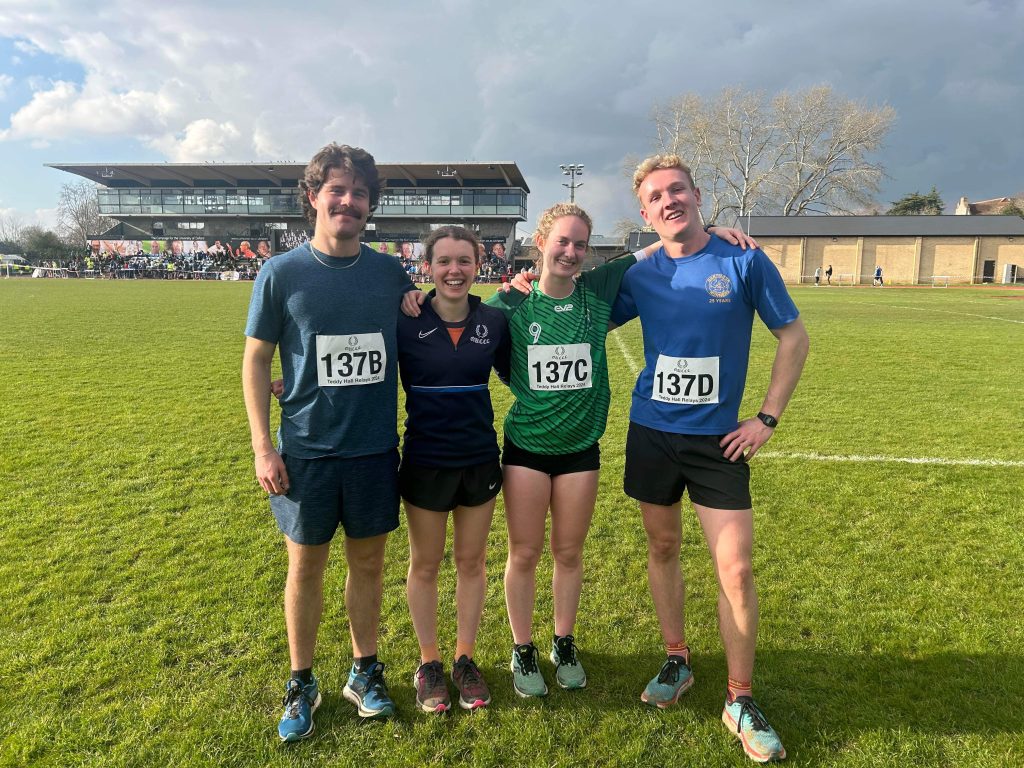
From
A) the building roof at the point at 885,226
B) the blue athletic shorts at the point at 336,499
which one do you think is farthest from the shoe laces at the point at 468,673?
the building roof at the point at 885,226

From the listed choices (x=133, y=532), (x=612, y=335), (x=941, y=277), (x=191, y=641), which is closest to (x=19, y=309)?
(x=612, y=335)

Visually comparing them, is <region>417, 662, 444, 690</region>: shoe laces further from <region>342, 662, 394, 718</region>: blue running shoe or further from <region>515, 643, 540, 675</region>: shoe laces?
<region>515, 643, 540, 675</region>: shoe laces

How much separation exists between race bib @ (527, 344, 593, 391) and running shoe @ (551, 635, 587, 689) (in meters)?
1.15

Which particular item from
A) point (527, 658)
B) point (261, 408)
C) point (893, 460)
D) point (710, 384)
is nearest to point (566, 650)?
point (527, 658)

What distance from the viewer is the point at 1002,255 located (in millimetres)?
47656

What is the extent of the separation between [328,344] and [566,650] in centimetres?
167

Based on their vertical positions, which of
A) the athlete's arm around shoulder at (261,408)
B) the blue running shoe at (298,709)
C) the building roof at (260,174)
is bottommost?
the blue running shoe at (298,709)

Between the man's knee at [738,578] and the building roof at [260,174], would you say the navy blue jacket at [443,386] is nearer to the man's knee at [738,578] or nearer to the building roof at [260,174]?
the man's knee at [738,578]

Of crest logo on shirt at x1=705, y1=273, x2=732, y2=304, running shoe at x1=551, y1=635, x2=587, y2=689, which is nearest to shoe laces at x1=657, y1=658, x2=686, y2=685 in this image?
running shoe at x1=551, y1=635, x2=587, y2=689

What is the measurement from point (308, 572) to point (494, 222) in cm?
6465

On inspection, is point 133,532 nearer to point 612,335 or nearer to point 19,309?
point 612,335

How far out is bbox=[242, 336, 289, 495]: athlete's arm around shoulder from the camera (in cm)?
231

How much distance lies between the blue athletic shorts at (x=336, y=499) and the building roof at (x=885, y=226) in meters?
53.9

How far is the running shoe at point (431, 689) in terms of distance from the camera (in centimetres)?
250
